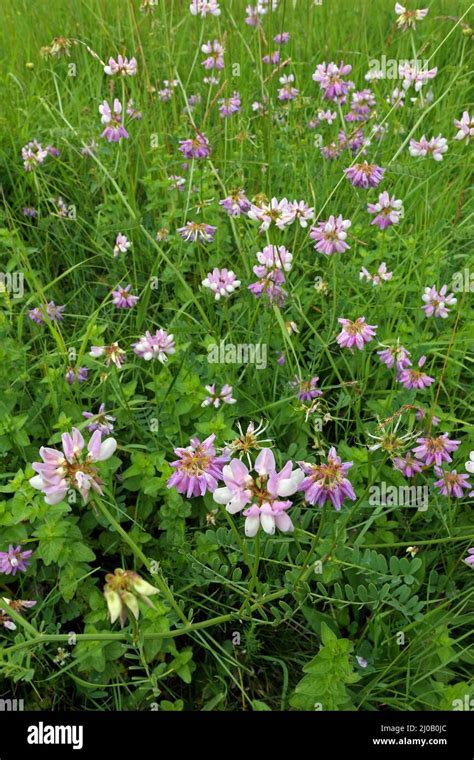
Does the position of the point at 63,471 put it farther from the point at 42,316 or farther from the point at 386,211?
the point at 386,211

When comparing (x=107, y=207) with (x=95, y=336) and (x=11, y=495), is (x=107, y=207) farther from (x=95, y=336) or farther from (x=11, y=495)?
(x=11, y=495)

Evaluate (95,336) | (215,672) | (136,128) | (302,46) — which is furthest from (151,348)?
(302,46)

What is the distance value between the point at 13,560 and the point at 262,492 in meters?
0.87

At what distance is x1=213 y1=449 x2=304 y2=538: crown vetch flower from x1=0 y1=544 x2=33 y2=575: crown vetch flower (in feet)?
2.62

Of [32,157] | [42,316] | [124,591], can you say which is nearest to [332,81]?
[32,157]

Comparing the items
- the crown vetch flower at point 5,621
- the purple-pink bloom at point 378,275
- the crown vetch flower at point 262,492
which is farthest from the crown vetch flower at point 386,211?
the crown vetch flower at point 5,621

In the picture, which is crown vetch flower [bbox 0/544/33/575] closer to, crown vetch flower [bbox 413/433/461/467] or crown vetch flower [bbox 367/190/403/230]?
crown vetch flower [bbox 413/433/461/467]

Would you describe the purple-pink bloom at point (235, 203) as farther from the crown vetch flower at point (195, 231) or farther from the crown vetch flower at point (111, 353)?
the crown vetch flower at point (111, 353)

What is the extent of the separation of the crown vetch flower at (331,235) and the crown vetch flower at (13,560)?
129 centimetres

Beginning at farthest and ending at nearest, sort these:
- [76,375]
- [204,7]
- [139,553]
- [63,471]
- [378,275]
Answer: [204,7], [378,275], [76,375], [139,553], [63,471]

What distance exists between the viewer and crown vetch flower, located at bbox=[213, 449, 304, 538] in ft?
4.10

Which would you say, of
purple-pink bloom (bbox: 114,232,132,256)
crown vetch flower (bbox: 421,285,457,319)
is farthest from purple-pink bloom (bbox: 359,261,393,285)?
purple-pink bloom (bbox: 114,232,132,256)

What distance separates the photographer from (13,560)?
1812mm

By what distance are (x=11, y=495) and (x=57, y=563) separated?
398 millimetres
